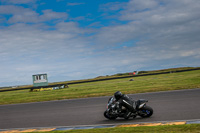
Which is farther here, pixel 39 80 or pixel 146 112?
pixel 39 80

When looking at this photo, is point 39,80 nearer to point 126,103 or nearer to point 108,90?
point 108,90

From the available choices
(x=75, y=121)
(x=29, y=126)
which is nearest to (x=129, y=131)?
(x=75, y=121)

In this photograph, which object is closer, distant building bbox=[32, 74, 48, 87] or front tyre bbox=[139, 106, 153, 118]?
front tyre bbox=[139, 106, 153, 118]

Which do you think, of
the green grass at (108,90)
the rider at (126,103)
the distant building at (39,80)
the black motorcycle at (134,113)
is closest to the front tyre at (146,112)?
the black motorcycle at (134,113)

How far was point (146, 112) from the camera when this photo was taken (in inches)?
364

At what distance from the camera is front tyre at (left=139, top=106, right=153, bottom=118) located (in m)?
9.20

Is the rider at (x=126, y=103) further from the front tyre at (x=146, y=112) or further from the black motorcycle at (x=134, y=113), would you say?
the front tyre at (x=146, y=112)

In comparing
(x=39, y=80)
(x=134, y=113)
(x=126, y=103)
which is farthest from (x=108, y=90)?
(x=39, y=80)

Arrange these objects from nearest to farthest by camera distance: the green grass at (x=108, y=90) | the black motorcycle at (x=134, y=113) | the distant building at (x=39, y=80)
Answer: the black motorcycle at (x=134, y=113) → the green grass at (x=108, y=90) → the distant building at (x=39, y=80)

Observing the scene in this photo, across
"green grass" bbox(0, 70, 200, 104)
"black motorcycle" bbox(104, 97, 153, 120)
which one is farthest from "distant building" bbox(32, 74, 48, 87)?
"black motorcycle" bbox(104, 97, 153, 120)

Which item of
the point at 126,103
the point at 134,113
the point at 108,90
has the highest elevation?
the point at 126,103

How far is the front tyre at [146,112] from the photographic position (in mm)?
9204

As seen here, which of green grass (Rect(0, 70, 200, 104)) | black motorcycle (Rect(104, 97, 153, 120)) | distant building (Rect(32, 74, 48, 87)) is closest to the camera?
black motorcycle (Rect(104, 97, 153, 120))

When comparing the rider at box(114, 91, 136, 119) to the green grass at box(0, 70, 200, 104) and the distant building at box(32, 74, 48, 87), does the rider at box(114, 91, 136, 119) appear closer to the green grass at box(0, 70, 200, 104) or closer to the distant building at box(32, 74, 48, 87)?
the green grass at box(0, 70, 200, 104)
